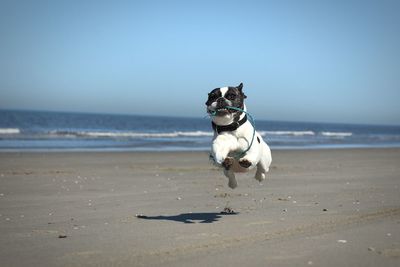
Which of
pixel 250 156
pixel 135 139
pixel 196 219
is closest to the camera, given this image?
pixel 250 156

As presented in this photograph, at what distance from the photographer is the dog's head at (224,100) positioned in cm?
699

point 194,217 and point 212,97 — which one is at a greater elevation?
point 212,97

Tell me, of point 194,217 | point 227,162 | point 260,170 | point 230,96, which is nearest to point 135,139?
point 194,217

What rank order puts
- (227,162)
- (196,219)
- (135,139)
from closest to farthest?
1. (227,162)
2. (196,219)
3. (135,139)

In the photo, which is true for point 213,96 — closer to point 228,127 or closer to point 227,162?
point 228,127

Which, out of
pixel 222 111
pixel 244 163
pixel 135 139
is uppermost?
pixel 222 111

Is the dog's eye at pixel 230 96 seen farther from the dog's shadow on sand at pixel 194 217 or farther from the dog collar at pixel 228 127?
the dog's shadow on sand at pixel 194 217

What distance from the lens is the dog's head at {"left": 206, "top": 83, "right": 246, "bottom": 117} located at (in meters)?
6.99

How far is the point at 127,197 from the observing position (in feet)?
34.2

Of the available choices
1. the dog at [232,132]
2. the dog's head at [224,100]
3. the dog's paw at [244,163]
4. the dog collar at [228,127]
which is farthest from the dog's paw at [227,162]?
the dog's head at [224,100]

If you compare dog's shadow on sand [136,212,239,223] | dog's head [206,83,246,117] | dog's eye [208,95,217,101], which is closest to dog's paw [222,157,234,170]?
dog's head [206,83,246,117]

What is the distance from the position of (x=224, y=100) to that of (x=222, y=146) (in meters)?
0.61

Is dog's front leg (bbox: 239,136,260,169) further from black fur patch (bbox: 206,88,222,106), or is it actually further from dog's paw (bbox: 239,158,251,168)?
black fur patch (bbox: 206,88,222,106)

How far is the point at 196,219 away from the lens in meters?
7.85
